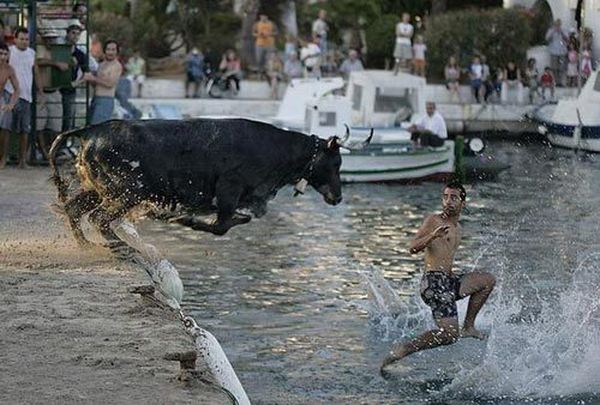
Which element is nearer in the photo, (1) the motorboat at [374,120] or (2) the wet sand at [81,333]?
(2) the wet sand at [81,333]

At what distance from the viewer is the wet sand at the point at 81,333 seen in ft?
30.3

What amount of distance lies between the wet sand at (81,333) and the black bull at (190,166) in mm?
722

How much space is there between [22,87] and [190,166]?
8.15 m

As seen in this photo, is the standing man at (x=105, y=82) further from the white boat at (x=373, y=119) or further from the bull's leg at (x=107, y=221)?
the bull's leg at (x=107, y=221)

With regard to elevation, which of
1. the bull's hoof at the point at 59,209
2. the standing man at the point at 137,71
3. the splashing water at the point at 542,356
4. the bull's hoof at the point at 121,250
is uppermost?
the bull's hoof at the point at 59,209

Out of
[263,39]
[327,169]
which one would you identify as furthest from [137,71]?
[327,169]

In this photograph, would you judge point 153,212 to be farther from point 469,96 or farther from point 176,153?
point 469,96

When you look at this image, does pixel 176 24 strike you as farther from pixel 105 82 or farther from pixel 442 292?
pixel 442 292

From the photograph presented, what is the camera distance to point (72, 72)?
958 inches

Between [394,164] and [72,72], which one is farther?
[394,164]

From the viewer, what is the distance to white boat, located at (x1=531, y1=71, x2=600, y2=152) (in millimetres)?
37375

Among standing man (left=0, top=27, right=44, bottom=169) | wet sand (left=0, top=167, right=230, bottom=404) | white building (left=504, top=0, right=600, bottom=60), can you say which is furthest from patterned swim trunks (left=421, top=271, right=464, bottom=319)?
white building (left=504, top=0, right=600, bottom=60)

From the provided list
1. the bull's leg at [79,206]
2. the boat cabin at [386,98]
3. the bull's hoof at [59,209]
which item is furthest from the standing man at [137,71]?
the bull's leg at [79,206]

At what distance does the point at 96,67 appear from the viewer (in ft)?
83.8
